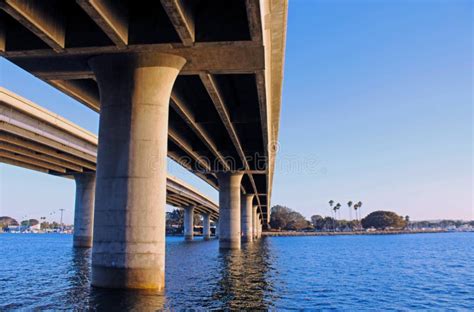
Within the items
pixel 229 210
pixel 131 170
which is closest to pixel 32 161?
pixel 229 210

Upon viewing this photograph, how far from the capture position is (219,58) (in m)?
19.1

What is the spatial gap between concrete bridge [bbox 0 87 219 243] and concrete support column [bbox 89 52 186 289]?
15717mm

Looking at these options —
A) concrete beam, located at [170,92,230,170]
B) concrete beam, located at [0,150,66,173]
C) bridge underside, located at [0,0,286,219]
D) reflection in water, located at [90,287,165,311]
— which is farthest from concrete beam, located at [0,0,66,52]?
concrete beam, located at [0,150,66,173]

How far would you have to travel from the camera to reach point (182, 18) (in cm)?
1483

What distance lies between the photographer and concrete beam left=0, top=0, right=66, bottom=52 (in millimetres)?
14133

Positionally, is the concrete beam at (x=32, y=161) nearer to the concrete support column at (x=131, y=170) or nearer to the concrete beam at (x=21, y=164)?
the concrete beam at (x=21, y=164)

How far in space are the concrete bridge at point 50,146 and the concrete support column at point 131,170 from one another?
1572cm

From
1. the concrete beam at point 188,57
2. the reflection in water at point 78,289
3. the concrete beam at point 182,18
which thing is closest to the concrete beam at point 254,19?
the concrete beam at point 188,57

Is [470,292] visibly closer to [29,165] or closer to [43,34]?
[43,34]

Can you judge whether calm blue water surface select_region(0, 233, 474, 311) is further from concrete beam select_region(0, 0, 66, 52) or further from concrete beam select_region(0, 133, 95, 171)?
concrete beam select_region(0, 133, 95, 171)

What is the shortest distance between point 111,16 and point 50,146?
27.8 meters

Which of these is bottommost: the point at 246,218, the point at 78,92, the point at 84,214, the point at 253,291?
the point at 253,291

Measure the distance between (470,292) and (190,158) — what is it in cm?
2994

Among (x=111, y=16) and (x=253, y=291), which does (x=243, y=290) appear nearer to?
(x=253, y=291)
